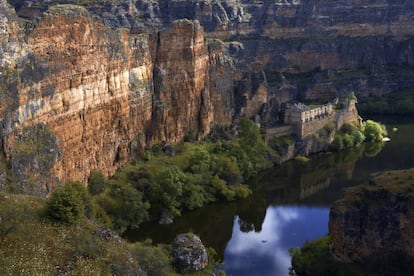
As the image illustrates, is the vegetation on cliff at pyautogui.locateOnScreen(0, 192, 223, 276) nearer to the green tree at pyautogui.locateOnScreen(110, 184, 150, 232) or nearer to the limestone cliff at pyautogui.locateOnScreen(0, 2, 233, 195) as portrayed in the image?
the limestone cliff at pyautogui.locateOnScreen(0, 2, 233, 195)

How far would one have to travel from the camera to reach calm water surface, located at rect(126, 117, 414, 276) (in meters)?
49.2

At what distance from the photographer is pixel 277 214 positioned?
58.8m

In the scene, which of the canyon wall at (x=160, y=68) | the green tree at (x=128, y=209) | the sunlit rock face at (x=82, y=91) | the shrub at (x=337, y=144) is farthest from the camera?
the shrub at (x=337, y=144)

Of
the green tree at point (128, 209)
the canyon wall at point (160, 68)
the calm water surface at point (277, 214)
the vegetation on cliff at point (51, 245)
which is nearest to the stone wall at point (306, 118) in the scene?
the canyon wall at point (160, 68)

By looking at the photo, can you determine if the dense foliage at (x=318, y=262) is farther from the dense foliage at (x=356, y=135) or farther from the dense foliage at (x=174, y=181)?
the dense foliage at (x=356, y=135)

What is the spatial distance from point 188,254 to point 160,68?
A: 31855 millimetres

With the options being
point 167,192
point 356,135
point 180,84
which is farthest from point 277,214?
point 356,135

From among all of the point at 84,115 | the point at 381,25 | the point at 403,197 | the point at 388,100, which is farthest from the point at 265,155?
the point at 381,25

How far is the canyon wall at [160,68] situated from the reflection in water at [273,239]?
48.7ft

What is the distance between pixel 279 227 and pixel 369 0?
300ft

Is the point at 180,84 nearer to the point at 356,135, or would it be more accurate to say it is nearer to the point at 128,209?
the point at 128,209

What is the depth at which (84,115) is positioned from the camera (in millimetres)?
52969

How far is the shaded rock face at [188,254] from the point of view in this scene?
38.6 m

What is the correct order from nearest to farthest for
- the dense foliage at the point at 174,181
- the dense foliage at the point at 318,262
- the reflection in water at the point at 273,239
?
the dense foliage at the point at 318,262
the reflection in water at the point at 273,239
the dense foliage at the point at 174,181
